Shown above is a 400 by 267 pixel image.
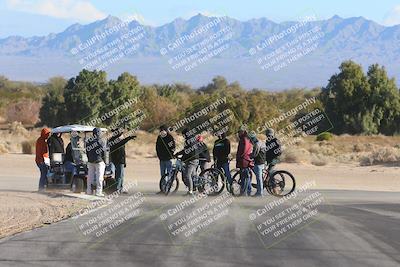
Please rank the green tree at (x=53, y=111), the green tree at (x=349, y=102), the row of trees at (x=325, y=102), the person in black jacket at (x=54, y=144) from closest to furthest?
1. the person in black jacket at (x=54, y=144)
2. the row of trees at (x=325, y=102)
3. the green tree at (x=53, y=111)
4. the green tree at (x=349, y=102)

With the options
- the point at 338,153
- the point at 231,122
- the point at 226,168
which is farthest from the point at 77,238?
the point at 231,122

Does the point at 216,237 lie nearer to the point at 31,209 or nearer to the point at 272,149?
the point at 31,209

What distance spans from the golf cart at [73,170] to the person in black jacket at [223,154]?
9.36ft

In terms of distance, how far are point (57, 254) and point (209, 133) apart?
36687mm

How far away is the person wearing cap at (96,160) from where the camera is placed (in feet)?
62.0

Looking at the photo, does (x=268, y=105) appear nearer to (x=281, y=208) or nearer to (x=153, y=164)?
(x=153, y=164)

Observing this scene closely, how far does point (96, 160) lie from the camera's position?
19.0 meters

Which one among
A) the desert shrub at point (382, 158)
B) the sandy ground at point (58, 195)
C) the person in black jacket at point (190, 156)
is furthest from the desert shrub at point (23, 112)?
the person in black jacket at point (190, 156)

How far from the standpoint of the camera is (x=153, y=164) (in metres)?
35.5

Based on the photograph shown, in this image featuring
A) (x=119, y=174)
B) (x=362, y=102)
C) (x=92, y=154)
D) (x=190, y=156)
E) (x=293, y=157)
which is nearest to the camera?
(x=92, y=154)

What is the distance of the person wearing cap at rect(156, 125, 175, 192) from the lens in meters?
20.1

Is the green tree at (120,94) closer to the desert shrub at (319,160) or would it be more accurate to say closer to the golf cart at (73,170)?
the desert shrub at (319,160)

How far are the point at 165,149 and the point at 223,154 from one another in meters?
1.56

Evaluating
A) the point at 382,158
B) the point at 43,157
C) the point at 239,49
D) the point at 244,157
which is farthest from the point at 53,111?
the point at 239,49
